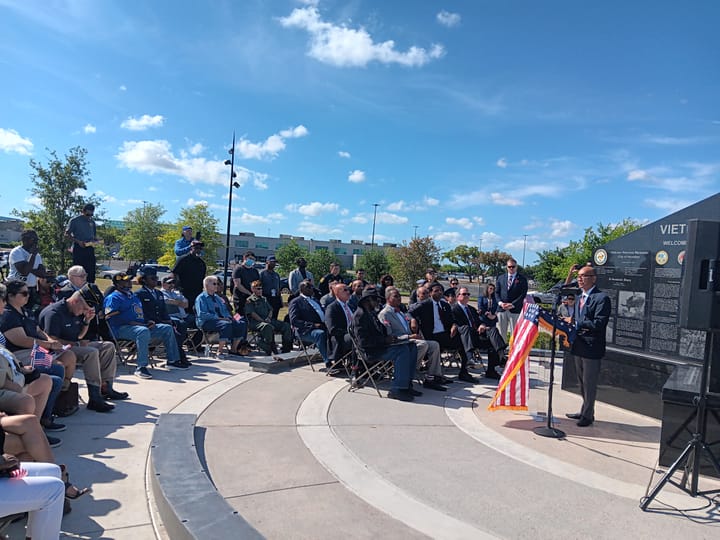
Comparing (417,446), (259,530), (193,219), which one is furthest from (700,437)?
(193,219)

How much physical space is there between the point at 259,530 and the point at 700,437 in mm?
3593

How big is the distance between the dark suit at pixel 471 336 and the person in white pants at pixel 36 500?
254 inches

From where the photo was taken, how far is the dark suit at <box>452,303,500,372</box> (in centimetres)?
838

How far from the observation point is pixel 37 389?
4.02m

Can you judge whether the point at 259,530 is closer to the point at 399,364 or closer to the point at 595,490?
the point at 595,490

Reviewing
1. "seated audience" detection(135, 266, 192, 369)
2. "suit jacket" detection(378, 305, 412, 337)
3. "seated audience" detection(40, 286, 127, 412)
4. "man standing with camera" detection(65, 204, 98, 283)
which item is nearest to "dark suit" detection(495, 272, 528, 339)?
"suit jacket" detection(378, 305, 412, 337)

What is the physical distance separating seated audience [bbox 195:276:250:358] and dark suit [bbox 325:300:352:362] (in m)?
1.93

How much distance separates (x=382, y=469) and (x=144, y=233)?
42521 millimetres

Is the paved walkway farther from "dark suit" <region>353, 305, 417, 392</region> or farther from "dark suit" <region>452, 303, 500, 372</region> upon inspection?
"dark suit" <region>452, 303, 500, 372</region>

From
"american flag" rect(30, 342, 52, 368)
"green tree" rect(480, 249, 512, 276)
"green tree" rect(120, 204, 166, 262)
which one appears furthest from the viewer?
"green tree" rect(480, 249, 512, 276)

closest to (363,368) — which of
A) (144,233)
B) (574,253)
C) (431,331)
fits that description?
(431,331)

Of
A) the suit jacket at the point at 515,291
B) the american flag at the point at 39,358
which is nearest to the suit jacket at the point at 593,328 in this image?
the suit jacket at the point at 515,291

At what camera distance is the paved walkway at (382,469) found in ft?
10.6

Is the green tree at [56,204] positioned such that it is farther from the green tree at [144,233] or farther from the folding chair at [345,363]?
the green tree at [144,233]
